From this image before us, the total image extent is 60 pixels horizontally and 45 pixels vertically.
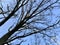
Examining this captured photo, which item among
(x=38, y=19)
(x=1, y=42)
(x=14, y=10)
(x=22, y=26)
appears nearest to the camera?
(x=1, y=42)

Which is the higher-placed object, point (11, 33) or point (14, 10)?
point (14, 10)

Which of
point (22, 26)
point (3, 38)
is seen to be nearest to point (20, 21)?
point (22, 26)

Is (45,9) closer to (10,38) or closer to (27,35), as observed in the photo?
(27,35)

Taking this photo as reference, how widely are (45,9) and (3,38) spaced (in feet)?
10.1

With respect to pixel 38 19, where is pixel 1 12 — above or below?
above

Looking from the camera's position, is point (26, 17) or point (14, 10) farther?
point (26, 17)

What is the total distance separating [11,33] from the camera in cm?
802

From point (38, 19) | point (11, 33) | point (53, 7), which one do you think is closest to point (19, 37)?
point (11, 33)

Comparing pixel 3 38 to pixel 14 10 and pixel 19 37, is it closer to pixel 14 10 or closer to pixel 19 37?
pixel 19 37

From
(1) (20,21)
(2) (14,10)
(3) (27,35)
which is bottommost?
(3) (27,35)

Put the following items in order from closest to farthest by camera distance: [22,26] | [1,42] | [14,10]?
1. [1,42]
2. [14,10]
3. [22,26]

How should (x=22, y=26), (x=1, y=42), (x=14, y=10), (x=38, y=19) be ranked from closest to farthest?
(x=1, y=42) → (x=14, y=10) → (x=22, y=26) → (x=38, y=19)

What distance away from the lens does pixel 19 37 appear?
8047 mm

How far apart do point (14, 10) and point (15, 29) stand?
3.02 ft
